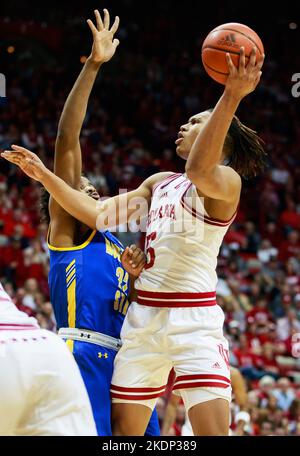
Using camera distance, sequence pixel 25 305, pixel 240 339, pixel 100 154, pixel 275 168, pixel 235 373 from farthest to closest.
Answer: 1. pixel 275 168
2. pixel 100 154
3. pixel 240 339
4. pixel 25 305
5. pixel 235 373

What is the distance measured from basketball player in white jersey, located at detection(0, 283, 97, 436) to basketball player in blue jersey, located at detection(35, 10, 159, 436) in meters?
1.29

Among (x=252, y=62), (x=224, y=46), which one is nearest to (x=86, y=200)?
(x=224, y=46)

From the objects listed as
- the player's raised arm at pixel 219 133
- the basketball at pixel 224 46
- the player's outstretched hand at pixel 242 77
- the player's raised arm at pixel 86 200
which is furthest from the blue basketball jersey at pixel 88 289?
the player's outstretched hand at pixel 242 77

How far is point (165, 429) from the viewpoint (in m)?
8.59

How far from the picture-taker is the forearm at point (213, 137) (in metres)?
4.02

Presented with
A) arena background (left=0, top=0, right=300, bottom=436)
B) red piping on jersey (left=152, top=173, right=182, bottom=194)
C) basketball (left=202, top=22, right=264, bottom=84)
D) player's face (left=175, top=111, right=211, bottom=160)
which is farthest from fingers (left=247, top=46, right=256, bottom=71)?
arena background (left=0, top=0, right=300, bottom=436)

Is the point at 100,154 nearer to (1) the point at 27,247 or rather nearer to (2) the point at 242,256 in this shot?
(2) the point at 242,256

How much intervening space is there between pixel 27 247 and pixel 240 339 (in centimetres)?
329

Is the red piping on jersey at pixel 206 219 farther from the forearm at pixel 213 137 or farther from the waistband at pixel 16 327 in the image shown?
the waistband at pixel 16 327

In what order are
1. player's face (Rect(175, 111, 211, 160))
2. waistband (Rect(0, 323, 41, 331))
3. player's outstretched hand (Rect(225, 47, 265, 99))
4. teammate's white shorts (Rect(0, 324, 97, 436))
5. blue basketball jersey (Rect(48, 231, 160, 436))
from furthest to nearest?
1. player's face (Rect(175, 111, 211, 160))
2. blue basketball jersey (Rect(48, 231, 160, 436))
3. player's outstretched hand (Rect(225, 47, 265, 99))
4. waistband (Rect(0, 323, 41, 331))
5. teammate's white shorts (Rect(0, 324, 97, 436))

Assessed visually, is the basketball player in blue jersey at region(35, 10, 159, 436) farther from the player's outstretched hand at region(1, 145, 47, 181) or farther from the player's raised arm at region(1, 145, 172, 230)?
the player's outstretched hand at region(1, 145, 47, 181)

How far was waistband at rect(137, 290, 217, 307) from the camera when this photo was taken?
175 inches

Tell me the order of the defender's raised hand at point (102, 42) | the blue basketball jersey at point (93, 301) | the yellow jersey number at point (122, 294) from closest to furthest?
the blue basketball jersey at point (93, 301), the yellow jersey number at point (122, 294), the defender's raised hand at point (102, 42)

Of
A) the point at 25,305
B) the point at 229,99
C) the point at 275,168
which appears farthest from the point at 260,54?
the point at 275,168
